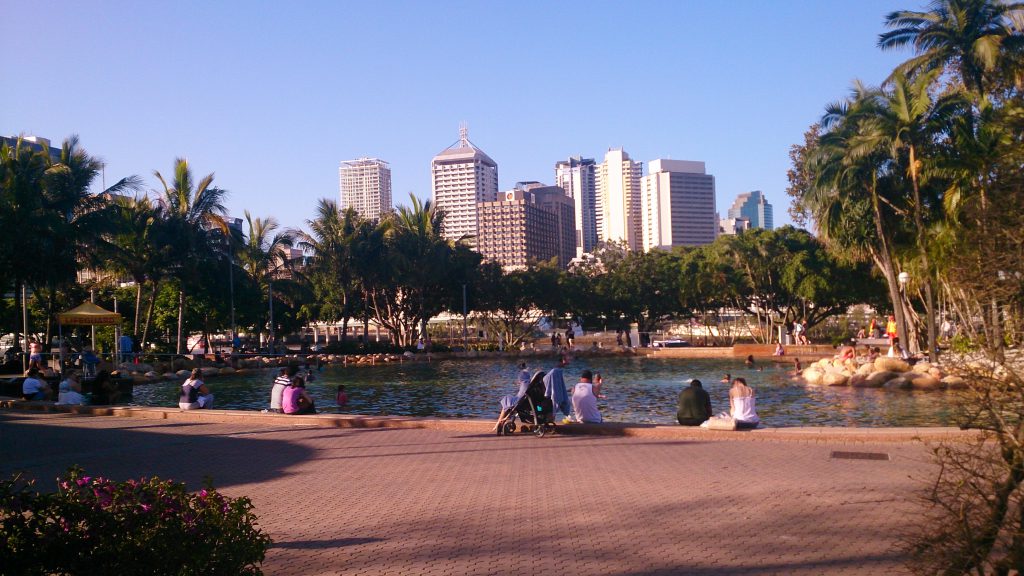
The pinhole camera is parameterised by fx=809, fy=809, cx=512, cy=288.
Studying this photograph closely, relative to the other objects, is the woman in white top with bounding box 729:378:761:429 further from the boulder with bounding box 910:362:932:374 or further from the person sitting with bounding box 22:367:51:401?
the person sitting with bounding box 22:367:51:401

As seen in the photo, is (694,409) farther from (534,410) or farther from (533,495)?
(533,495)

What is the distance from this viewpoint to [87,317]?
30.8m

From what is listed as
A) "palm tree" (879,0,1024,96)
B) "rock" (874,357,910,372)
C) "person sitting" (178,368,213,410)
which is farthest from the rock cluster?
"person sitting" (178,368,213,410)

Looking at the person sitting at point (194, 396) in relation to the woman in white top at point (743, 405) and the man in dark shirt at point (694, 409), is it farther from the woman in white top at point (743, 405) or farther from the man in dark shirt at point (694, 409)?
the woman in white top at point (743, 405)

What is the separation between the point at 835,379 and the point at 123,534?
26266 mm

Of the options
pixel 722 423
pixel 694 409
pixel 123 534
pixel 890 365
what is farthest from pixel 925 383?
pixel 123 534

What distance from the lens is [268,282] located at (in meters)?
55.9

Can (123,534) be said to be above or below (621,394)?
above

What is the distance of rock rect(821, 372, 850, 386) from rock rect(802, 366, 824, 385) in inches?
15.3

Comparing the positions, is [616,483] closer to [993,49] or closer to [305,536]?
[305,536]

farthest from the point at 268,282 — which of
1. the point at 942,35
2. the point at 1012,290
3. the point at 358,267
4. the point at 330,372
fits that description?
the point at 1012,290

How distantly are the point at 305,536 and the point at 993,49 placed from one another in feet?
105

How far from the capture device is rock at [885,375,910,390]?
26031mm

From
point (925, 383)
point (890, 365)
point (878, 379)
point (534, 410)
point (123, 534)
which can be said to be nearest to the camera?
point (123, 534)
